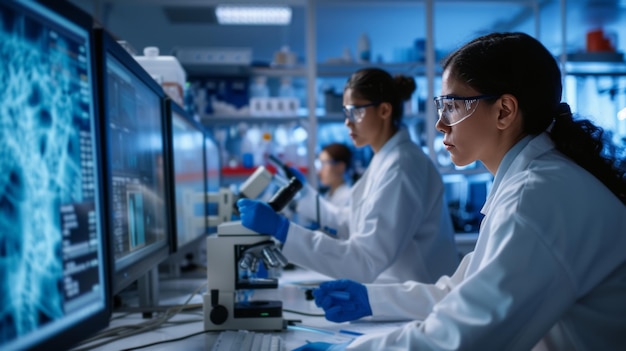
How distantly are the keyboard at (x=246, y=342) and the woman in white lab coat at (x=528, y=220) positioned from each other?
15cm

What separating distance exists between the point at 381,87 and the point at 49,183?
1.48 metres

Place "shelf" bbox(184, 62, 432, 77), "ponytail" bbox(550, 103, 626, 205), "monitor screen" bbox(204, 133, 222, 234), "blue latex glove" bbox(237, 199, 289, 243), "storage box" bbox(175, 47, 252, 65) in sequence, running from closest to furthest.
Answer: "ponytail" bbox(550, 103, 626, 205) → "blue latex glove" bbox(237, 199, 289, 243) → "monitor screen" bbox(204, 133, 222, 234) → "storage box" bbox(175, 47, 252, 65) → "shelf" bbox(184, 62, 432, 77)

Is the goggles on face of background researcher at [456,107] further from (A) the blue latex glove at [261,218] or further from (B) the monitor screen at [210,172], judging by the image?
(B) the monitor screen at [210,172]

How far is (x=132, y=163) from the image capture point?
1073 mm

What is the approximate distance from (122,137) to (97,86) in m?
0.29

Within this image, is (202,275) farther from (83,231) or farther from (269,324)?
(83,231)

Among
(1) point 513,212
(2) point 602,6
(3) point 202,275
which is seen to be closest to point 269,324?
(1) point 513,212

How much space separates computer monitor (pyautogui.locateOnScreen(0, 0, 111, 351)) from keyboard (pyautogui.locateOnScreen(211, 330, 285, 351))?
368 mm

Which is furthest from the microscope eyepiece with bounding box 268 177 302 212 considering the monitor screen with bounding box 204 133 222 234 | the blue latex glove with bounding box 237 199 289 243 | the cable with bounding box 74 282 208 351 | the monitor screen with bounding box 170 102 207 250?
the monitor screen with bounding box 204 133 222 234

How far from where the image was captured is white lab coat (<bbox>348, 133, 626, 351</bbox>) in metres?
0.75

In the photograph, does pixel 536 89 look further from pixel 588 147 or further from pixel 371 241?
pixel 371 241

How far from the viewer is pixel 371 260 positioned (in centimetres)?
158

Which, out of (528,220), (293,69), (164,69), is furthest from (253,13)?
(528,220)

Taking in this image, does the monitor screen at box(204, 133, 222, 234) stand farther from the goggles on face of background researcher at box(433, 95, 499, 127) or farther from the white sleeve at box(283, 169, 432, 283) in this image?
the goggles on face of background researcher at box(433, 95, 499, 127)
